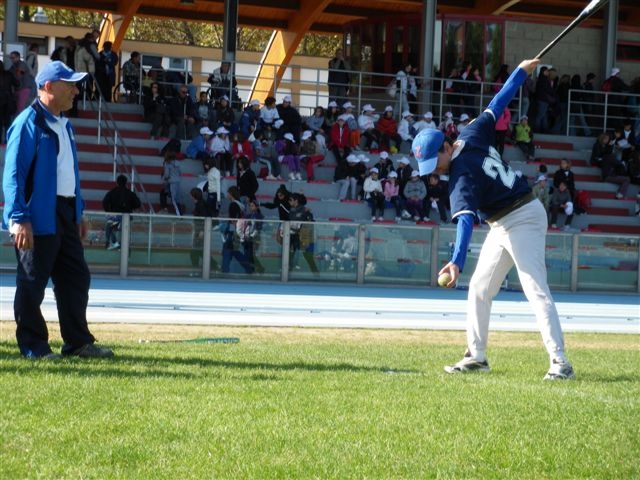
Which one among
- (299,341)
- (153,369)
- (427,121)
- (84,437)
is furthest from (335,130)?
(84,437)

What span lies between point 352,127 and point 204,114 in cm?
394

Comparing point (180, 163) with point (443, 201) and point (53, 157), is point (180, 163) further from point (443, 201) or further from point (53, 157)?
point (53, 157)

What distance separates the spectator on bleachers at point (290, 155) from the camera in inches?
1140

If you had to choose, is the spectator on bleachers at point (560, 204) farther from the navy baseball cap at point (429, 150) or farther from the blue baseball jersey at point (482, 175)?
the navy baseball cap at point (429, 150)

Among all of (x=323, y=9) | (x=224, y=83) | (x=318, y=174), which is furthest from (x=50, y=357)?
(x=323, y=9)

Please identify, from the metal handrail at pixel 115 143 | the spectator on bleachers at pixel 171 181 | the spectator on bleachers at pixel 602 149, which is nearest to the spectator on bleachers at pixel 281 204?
the spectator on bleachers at pixel 171 181

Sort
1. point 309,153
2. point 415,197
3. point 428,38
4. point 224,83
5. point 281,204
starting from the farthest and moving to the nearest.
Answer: point 428,38 → point 224,83 → point 309,153 → point 415,197 → point 281,204

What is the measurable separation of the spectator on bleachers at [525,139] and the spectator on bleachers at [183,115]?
868cm

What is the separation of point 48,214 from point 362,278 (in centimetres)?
1498

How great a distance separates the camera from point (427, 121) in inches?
1257

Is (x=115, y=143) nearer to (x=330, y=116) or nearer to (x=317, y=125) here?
(x=317, y=125)

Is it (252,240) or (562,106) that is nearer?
(252,240)

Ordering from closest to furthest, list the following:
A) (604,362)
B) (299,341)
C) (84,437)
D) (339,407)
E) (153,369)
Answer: (84,437), (339,407), (153,369), (604,362), (299,341)

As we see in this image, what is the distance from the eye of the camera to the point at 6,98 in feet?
87.9
